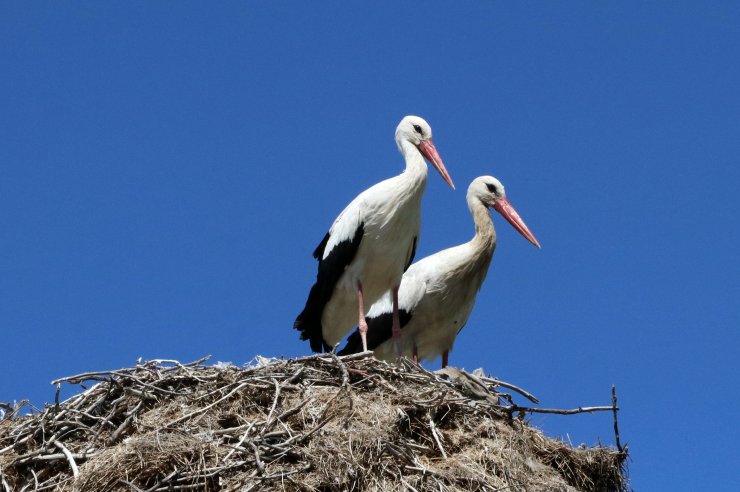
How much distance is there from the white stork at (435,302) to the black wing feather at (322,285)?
295 millimetres

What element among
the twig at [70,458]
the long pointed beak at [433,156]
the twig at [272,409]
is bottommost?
the twig at [70,458]

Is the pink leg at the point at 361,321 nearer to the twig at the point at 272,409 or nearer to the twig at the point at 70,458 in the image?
the twig at the point at 272,409

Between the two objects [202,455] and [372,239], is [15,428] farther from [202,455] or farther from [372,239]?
[372,239]

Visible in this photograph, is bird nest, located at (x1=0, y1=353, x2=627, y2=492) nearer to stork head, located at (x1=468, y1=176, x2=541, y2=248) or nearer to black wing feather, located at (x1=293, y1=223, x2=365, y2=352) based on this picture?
black wing feather, located at (x1=293, y1=223, x2=365, y2=352)

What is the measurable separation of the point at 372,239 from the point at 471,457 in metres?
2.34

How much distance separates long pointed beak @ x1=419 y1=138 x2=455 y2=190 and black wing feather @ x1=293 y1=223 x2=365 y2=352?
822 mm

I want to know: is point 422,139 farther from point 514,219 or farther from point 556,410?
point 556,410

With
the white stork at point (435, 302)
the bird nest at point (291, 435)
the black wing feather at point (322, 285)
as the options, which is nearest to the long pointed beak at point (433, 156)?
the white stork at point (435, 302)

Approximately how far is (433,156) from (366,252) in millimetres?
923

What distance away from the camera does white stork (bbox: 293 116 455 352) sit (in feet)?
26.3

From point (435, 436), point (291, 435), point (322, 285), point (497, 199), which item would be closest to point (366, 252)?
point (322, 285)

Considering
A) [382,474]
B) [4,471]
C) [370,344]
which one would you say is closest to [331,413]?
[382,474]

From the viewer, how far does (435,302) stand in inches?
345

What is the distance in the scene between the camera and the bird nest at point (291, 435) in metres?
5.49
